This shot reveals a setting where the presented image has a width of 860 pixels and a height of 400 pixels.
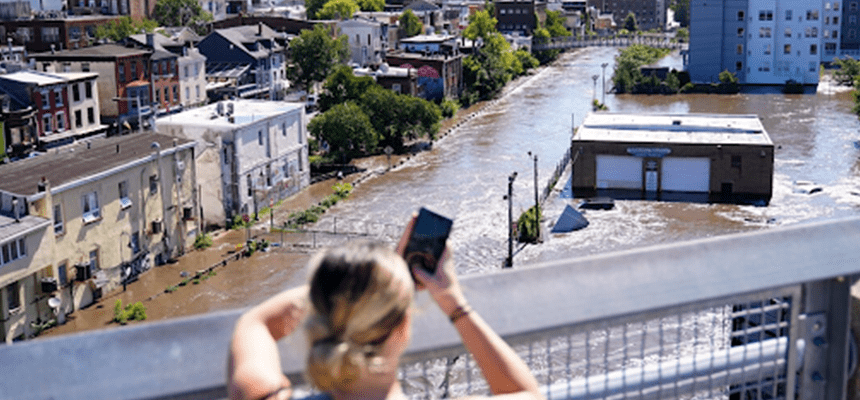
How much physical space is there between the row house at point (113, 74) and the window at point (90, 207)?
897 centimetres

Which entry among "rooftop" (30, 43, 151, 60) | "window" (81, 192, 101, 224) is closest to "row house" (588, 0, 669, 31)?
"rooftop" (30, 43, 151, 60)

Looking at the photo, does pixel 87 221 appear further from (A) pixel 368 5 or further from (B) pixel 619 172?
(A) pixel 368 5

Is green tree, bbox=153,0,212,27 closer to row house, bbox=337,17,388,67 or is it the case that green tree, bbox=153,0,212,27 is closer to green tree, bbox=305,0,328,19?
row house, bbox=337,17,388,67

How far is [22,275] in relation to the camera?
34.4 ft

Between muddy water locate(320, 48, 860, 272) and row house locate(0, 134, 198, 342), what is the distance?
9.54 feet

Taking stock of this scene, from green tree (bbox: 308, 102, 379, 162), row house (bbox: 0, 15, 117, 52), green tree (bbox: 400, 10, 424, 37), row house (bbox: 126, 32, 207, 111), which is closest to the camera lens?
green tree (bbox: 308, 102, 379, 162)

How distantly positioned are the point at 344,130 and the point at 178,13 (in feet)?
62.3

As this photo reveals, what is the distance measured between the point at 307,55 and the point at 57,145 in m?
9.86

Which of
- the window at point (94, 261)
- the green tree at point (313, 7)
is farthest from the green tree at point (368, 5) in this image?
the window at point (94, 261)

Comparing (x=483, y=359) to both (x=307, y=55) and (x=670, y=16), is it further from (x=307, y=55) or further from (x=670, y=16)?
(x=670, y=16)

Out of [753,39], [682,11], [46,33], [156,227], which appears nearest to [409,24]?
[753,39]

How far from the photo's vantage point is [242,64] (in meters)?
25.8

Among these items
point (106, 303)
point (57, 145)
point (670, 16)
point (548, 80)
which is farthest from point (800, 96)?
point (670, 16)

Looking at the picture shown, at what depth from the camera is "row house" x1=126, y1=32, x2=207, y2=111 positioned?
2233cm
